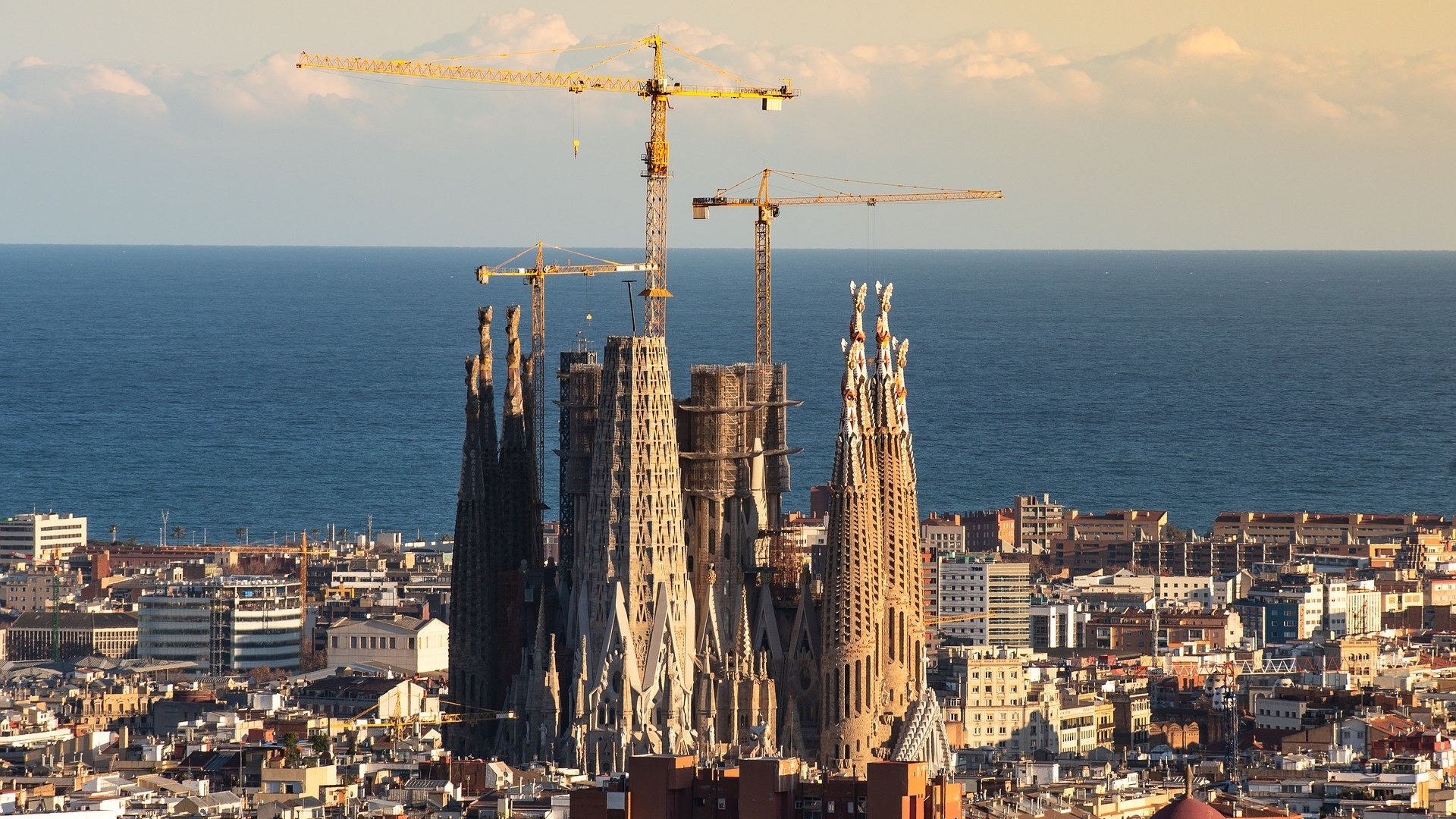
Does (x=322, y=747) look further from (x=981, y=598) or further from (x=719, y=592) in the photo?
(x=981, y=598)

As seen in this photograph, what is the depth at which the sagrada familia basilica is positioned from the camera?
66688mm

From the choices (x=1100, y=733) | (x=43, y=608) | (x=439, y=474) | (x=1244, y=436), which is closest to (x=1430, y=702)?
(x=1100, y=733)

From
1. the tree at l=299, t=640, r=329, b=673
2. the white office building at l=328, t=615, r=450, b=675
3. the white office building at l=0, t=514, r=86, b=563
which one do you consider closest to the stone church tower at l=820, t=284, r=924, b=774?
the white office building at l=328, t=615, r=450, b=675

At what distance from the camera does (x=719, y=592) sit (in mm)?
68500

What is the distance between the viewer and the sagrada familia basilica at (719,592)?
219 feet

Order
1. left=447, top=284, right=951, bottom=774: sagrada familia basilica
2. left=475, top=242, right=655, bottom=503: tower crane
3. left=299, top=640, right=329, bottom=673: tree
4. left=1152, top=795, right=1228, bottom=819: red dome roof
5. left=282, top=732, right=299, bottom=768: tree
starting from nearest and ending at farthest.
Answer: left=1152, top=795, right=1228, bottom=819: red dome roof < left=282, top=732, right=299, bottom=768: tree < left=447, top=284, right=951, bottom=774: sagrada familia basilica < left=475, top=242, right=655, bottom=503: tower crane < left=299, top=640, right=329, bottom=673: tree

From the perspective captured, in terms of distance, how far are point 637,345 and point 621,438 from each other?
1.62 metres

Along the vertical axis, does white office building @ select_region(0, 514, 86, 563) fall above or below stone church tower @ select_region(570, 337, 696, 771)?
below

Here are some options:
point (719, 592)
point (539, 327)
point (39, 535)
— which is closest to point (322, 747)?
point (719, 592)

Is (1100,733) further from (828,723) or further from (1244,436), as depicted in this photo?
(1244,436)

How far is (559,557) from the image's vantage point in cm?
7331

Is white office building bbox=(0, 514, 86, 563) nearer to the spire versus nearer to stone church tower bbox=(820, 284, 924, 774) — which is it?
stone church tower bbox=(820, 284, 924, 774)

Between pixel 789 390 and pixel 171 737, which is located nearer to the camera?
pixel 171 737

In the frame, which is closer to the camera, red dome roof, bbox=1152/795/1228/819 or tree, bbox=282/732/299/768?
red dome roof, bbox=1152/795/1228/819
